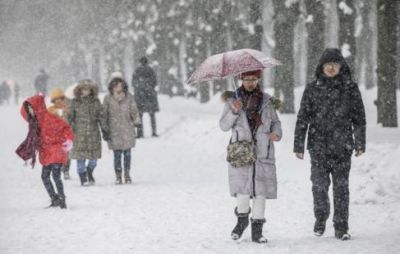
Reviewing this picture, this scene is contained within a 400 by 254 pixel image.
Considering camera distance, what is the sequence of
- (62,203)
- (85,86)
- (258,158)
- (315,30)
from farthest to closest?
(315,30) < (85,86) < (62,203) < (258,158)

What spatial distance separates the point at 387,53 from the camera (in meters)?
14.5

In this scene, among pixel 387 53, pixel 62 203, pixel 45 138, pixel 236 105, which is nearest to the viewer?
pixel 236 105

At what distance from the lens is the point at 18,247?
22.5 ft

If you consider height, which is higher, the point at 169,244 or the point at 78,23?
the point at 78,23

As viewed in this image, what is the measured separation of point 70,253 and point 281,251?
83.3 inches

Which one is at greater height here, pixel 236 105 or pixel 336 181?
pixel 236 105

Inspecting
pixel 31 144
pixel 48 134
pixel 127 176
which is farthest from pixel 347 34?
pixel 31 144

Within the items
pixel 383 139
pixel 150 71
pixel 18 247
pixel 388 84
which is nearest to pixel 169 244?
pixel 18 247

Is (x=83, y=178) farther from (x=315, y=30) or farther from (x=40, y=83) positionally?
(x=40, y=83)

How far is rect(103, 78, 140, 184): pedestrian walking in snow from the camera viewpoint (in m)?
11.4

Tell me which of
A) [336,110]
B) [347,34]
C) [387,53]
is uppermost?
[347,34]

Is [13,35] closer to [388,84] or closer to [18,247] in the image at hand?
[388,84]

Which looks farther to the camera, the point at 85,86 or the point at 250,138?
the point at 85,86

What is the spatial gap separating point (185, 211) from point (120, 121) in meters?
3.13
